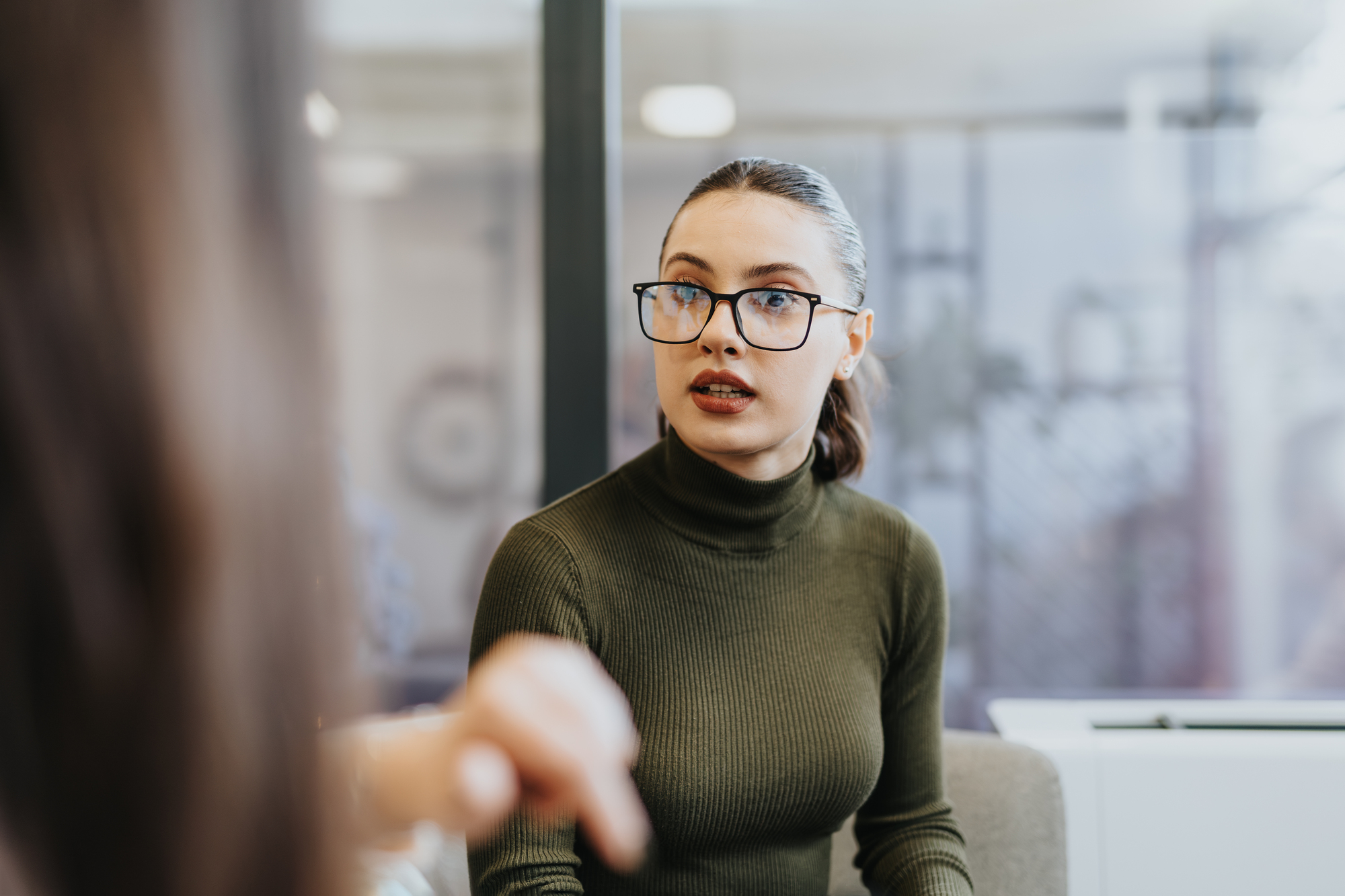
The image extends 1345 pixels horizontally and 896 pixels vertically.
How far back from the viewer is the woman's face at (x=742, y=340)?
102 cm

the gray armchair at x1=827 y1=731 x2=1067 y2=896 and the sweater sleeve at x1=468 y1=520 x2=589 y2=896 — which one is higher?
the sweater sleeve at x1=468 y1=520 x2=589 y2=896

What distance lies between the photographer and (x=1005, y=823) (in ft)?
4.03

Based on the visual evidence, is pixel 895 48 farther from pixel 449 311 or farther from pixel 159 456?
pixel 159 456

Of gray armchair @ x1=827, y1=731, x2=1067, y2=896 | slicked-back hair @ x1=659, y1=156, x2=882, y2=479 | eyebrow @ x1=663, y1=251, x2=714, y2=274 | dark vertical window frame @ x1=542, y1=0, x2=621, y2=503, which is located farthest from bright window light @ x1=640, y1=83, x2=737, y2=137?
gray armchair @ x1=827, y1=731, x2=1067, y2=896

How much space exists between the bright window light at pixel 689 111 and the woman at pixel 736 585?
78cm

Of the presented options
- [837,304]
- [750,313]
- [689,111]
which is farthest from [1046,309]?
[750,313]

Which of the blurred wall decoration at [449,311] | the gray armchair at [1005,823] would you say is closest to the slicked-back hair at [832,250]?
the gray armchair at [1005,823]

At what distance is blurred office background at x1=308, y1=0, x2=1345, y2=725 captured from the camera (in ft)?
5.68

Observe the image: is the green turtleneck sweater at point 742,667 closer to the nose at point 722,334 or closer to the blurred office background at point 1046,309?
the nose at point 722,334

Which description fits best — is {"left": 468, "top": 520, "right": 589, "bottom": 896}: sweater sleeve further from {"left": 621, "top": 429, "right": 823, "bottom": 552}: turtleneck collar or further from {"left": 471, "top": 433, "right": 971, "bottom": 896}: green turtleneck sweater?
{"left": 621, "top": 429, "right": 823, "bottom": 552}: turtleneck collar

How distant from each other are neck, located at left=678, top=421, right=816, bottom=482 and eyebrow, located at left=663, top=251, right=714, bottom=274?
0.64 feet

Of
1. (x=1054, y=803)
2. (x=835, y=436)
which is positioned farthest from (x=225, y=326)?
(x=1054, y=803)

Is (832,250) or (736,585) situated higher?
(832,250)

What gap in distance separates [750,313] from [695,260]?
9 centimetres
